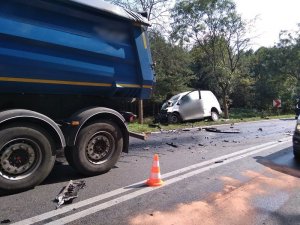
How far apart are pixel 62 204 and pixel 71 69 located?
7.27 feet

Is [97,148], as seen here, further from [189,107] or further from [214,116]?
[214,116]

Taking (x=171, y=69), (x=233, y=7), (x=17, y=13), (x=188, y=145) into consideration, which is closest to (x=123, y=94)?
(x=17, y=13)

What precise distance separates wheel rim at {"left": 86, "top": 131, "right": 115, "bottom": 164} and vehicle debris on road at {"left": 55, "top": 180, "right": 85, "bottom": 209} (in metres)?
0.55

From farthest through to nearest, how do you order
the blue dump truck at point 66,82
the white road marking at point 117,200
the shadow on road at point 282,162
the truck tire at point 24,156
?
the shadow on road at point 282,162 < the blue dump truck at point 66,82 < the truck tire at point 24,156 < the white road marking at point 117,200

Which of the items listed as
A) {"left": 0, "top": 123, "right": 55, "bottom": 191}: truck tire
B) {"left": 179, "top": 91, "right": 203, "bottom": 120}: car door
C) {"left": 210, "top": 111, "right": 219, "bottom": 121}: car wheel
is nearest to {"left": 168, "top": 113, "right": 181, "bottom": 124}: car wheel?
{"left": 179, "top": 91, "right": 203, "bottom": 120}: car door

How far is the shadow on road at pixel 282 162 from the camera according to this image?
23.0 ft

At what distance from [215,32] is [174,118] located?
10.9 meters

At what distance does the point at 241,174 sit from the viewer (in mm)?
6527

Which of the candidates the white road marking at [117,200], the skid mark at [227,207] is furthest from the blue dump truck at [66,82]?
the skid mark at [227,207]

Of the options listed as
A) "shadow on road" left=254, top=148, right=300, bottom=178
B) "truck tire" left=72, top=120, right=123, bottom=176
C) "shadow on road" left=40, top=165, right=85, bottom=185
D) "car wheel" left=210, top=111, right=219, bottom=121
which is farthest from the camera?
"car wheel" left=210, top=111, right=219, bottom=121

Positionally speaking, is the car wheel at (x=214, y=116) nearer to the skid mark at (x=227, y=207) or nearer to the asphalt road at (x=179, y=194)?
the asphalt road at (x=179, y=194)

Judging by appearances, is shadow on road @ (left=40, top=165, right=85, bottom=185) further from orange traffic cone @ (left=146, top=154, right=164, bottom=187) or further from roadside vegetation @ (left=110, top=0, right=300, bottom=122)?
roadside vegetation @ (left=110, top=0, right=300, bottom=122)

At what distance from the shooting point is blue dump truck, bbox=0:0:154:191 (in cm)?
517

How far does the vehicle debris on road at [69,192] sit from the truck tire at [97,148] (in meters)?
0.36
